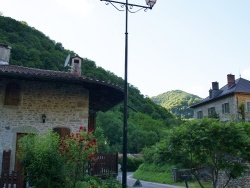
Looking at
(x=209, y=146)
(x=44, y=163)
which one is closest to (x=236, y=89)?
(x=209, y=146)

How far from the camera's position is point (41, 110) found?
41.2ft

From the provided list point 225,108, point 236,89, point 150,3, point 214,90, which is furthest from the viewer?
point 214,90

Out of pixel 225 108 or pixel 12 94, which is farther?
pixel 225 108

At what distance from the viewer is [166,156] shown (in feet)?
33.3

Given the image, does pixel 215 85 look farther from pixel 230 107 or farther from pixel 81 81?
pixel 81 81

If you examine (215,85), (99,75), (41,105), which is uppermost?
(99,75)

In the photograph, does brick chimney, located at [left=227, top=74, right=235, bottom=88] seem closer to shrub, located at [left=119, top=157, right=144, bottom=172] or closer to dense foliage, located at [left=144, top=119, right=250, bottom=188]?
shrub, located at [left=119, top=157, right=144, bottom=172]

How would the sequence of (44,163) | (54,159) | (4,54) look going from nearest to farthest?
1. (44,163)
2. (54,159)
3. (4,54)

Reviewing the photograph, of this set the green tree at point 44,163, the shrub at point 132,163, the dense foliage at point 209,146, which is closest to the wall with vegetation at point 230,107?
the shrub at point 132,163

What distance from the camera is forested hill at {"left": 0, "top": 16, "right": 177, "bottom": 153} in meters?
39.8

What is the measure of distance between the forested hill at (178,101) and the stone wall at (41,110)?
70.3 meters

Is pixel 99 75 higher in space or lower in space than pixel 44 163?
higher

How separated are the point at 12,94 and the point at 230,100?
28.5 metres

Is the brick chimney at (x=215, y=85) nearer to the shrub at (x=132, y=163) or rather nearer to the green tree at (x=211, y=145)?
the shrub at (x=132, y=163)
